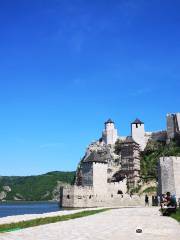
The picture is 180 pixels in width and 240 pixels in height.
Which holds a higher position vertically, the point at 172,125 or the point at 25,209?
the point at 172,125

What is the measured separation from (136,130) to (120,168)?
11.2 m

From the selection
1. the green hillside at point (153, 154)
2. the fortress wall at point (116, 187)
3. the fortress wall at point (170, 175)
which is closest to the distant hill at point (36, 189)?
the green hillside at point (153, 154)

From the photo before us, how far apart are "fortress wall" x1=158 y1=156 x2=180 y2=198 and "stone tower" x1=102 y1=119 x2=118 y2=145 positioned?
3635 centimetres

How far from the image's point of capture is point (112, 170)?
8294 cm

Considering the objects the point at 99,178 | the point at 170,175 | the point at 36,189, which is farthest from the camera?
the point at 36,189

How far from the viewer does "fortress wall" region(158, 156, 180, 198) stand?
52.4m

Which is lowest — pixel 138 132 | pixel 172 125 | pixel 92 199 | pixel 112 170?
pixel 92 199

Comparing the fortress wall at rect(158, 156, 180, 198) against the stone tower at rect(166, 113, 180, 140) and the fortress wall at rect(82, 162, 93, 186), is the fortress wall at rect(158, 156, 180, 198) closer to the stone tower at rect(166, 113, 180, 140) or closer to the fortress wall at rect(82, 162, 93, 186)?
the fortress wall at rect(82, 162, 93, 186)

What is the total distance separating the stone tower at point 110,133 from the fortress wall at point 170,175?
119 feet

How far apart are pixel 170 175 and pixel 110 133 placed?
38.2 m

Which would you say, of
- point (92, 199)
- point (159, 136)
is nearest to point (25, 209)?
point (92, 199)

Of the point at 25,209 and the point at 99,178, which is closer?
the point at 25,209

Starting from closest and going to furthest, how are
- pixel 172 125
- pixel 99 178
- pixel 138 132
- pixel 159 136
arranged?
1. pixel 99 178
2. pixel 172 125
3. pixel 159 136
4. pixel 138 132

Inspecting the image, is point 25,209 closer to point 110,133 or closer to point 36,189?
point 110,133
